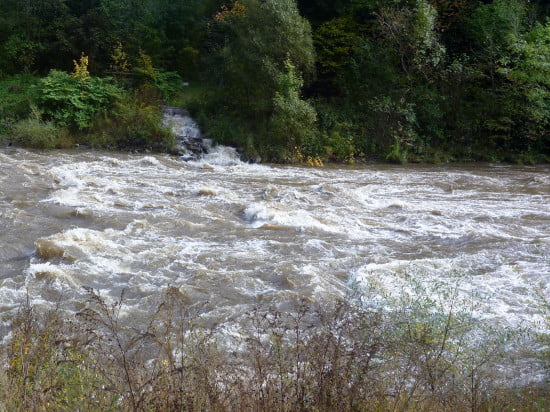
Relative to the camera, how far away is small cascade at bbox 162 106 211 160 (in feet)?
64.6

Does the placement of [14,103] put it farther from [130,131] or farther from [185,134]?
[185,134]

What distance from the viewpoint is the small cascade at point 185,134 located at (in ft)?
64.6

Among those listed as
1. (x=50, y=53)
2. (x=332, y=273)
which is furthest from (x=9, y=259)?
(x=50, y=53)

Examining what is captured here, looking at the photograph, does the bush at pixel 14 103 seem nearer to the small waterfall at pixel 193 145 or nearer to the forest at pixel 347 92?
the forest at pixel 347 92

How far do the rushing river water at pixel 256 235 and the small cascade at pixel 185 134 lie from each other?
2.87 metres

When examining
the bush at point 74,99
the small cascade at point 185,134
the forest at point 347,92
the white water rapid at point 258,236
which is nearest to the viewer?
the white water rapid at point 258,236

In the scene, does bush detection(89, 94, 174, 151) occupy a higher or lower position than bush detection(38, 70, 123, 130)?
lower

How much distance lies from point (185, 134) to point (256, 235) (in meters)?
11.7

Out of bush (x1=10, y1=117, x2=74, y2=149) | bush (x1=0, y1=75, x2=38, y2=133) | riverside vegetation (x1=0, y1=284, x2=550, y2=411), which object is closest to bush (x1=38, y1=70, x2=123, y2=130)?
bush (x1=0, y1=75, x2=38, y2=133)

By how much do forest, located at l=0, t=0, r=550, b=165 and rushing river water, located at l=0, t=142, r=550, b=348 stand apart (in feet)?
10.8

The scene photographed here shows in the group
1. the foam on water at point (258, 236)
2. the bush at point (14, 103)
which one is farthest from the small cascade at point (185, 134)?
the bush at point (14, 103)

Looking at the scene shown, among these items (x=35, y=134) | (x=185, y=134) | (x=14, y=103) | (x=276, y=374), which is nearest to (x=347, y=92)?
(x=185, y=134)

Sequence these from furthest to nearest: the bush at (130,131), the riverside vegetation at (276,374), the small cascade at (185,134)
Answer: the bush at (130,131) < the small cascade at (185,134) < the riverside vegetation at (276,374)

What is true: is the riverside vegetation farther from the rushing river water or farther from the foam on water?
the rushing river water
